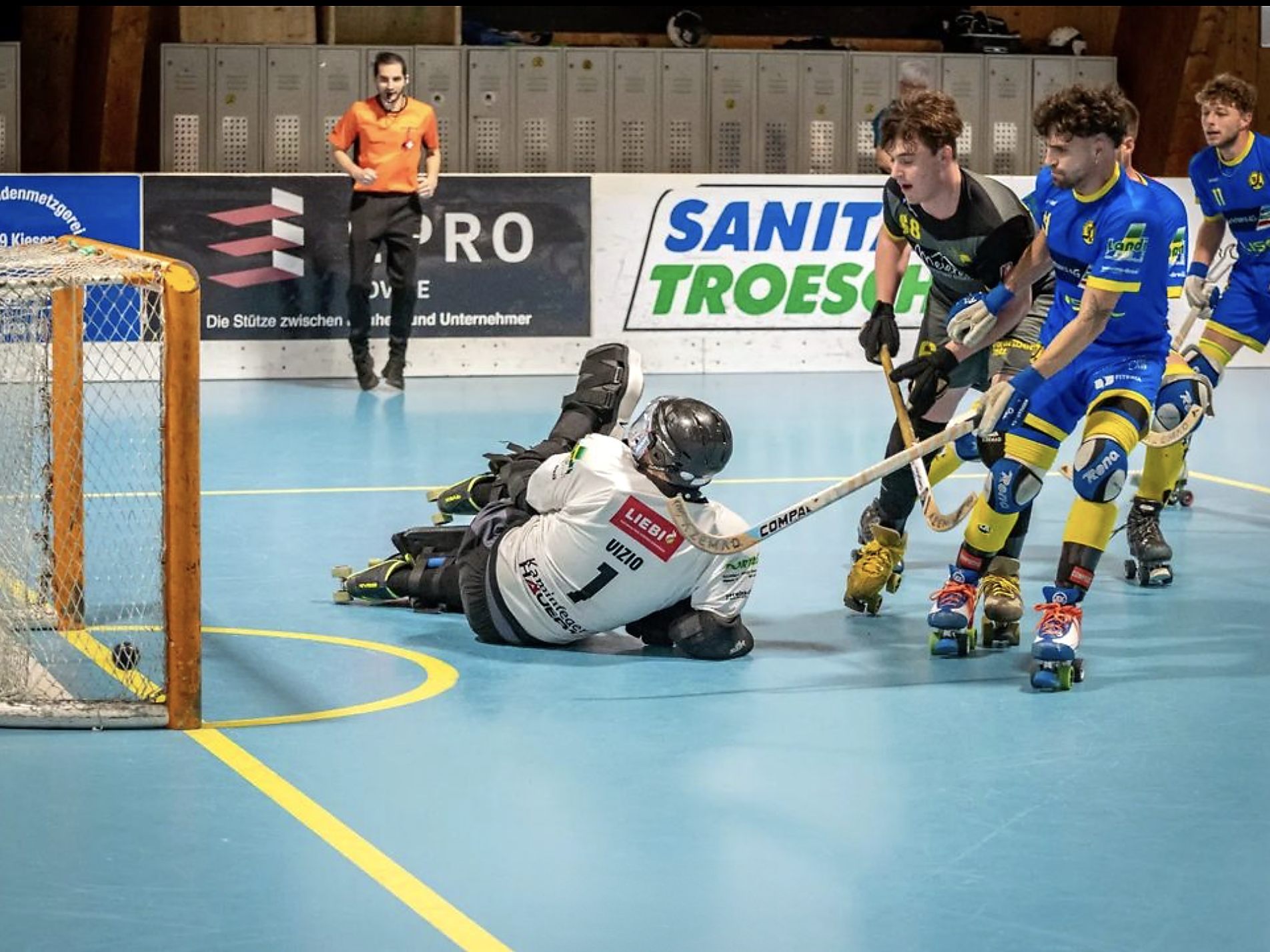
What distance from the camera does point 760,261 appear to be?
15172 mm

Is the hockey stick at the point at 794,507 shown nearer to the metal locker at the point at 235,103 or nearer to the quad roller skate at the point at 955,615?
the quad roller skate at the point at 955,615

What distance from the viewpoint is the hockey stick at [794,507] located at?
19.9ft

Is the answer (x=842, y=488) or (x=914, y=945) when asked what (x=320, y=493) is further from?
(x=914, y=945)

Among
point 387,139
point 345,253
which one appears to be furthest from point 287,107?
Answer: point 387,139

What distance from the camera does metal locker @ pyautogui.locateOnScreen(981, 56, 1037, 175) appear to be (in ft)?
61.5

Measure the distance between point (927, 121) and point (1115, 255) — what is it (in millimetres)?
927

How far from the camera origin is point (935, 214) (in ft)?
23.5

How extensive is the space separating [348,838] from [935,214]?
11.4 ft

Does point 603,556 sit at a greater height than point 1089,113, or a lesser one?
lesser

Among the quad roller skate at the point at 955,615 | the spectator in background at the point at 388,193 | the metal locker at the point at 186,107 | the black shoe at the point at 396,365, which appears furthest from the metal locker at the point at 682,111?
the quad roller skate at the point at 955,615

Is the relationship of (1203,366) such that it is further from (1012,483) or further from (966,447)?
(1012,483)

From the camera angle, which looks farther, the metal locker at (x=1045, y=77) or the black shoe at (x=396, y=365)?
the metal locker at (x=1045, y=77)

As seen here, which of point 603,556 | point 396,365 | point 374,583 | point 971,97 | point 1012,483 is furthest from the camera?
point 971,97

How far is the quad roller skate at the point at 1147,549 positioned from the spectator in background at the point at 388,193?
6.57m
